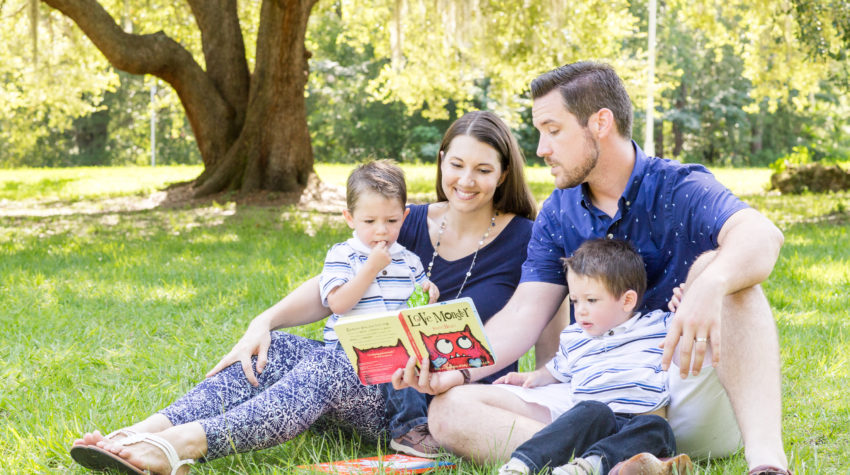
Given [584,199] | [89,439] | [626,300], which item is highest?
[584,199]

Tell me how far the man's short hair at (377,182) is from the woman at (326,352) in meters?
0.21

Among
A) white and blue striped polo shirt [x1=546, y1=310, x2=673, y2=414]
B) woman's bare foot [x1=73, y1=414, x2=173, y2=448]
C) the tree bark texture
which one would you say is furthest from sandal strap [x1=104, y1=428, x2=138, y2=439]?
the tree bark texture

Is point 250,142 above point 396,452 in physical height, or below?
above

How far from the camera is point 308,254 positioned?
24.2 ft

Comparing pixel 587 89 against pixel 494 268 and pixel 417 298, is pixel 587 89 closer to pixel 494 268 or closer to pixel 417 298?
pixel 494 268

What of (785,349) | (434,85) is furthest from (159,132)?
(785,349)

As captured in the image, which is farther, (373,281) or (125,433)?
(373,281)

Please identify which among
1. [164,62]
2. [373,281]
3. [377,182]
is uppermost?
[164,62]

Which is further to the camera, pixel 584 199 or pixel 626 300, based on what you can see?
pixel 584 199

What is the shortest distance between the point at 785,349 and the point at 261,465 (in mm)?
2815

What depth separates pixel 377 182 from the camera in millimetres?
3168

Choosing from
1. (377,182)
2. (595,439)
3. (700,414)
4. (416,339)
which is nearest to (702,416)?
(700,414)

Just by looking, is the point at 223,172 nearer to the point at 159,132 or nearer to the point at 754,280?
the point at 754,280

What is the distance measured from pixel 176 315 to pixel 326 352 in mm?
2677
